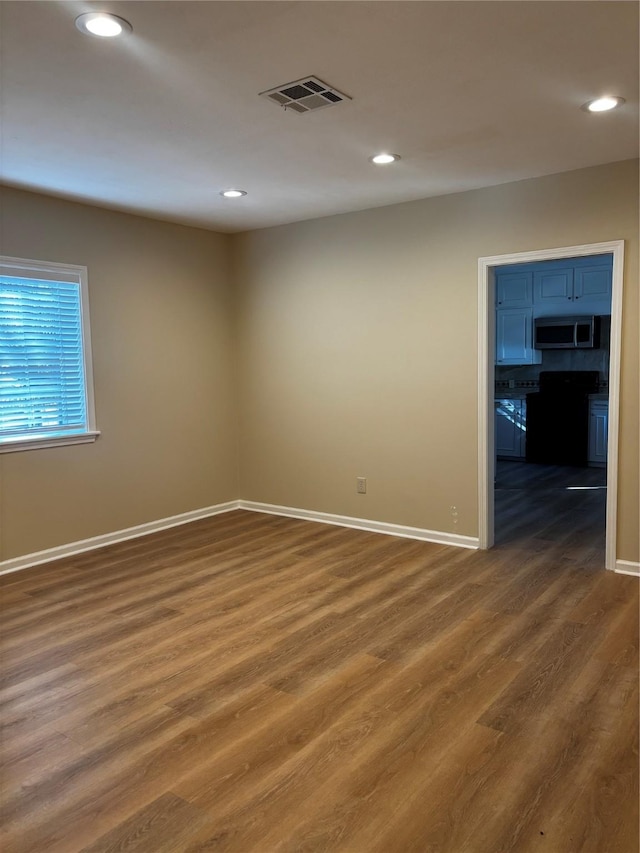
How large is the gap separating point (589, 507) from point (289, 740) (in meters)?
4.35

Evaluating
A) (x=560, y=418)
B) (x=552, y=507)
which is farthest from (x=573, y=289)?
(x=552, y=507)

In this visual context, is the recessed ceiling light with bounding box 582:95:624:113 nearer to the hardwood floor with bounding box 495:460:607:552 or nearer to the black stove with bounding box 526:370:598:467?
the hardwood floor with bounding box 495:460:607:552

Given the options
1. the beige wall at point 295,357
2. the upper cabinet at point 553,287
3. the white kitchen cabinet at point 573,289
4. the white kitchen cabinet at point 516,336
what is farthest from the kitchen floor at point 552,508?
the upper cabinet at point 553,287

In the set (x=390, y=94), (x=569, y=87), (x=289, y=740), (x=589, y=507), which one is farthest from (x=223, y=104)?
(x=589, y=507)

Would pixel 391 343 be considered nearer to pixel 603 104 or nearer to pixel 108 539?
pixel 603 104

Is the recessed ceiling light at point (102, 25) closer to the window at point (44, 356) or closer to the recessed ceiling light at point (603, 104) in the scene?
the recessed ceiling light at point (603, 104)

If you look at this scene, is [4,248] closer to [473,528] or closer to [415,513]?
[415,513]

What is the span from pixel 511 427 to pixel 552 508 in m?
2.65

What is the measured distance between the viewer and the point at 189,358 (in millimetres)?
5539

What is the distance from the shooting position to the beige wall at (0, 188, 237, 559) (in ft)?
14.4

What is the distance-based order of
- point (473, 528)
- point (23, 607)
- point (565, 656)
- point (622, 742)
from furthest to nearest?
1. point (473, 528)
2. point (23, 607)
3. point (565, 656)
4. point (622, 742)

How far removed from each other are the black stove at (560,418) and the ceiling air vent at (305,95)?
582 cm

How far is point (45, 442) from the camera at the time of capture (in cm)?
445

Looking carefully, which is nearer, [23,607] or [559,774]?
[559,774]
